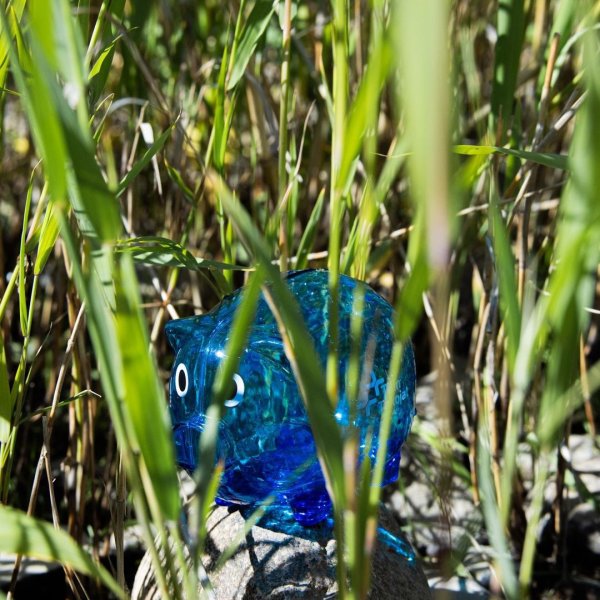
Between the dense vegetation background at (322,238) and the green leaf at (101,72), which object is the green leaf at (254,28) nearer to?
the dense vegetation background at (322,238)

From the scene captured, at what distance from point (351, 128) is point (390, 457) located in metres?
0.38

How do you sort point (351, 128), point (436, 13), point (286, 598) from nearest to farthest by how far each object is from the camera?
point (436, 13) < point (351, 128) < point (286, 598)

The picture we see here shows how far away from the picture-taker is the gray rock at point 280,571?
718 millimetres

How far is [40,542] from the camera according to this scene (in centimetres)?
46

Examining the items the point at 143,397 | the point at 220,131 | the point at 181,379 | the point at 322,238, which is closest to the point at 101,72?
the point at 220,131

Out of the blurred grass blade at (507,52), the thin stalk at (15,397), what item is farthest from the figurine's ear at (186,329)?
the blurred grass blade at (507,52)

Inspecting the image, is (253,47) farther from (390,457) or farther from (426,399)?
(426,399)

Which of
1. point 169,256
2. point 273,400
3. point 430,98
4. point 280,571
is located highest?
point 430,98

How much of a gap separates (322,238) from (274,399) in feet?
2.18

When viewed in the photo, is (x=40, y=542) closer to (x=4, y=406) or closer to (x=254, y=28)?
(x=4, y=406)

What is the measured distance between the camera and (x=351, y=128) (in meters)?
0.43

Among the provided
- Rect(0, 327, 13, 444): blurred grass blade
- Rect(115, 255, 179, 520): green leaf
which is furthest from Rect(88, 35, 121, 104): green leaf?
Rect(115, 255, 179, 520): green leaf

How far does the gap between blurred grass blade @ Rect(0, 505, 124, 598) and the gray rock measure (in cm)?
27

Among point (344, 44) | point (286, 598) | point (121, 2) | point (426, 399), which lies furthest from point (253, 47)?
point (426, 399)
